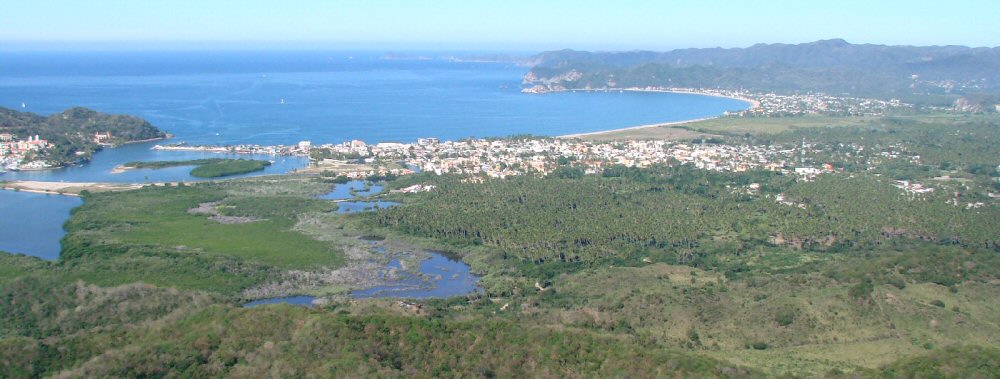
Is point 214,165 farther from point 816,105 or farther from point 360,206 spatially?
point 816,105

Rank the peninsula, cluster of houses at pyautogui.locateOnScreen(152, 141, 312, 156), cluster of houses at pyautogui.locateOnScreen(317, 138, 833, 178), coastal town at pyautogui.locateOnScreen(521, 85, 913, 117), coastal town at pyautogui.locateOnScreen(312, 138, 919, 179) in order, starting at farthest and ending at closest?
coastal town at pyautogui.locateOnScreen(521, 85, 913, 117) < cluster of houses at pyautogui.locateOnScreen(152, 141, 312, 156) < the peninsula < cluster of houses at pyautogui.locateOnScreen(317, 138, 833, 178) < coastal town at pyautogui.locateOnScreen(312, 138, 919, 179)

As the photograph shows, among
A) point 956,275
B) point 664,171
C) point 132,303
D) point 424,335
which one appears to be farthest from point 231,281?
point 664,171

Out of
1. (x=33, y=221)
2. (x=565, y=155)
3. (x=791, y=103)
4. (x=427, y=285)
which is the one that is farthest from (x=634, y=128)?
(x=33, y=221)

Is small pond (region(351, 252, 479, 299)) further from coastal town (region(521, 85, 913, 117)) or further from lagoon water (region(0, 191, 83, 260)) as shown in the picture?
coastal town (region(521, 85, 913, 117))

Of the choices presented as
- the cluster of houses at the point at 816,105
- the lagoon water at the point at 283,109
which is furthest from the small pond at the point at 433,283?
the cluster of houses at the point at 816,105

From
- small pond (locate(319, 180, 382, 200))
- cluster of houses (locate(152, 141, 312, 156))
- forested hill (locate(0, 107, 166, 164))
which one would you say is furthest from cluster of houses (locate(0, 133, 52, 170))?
small pond (locate(319, 180, 382, 200))
